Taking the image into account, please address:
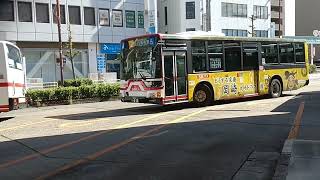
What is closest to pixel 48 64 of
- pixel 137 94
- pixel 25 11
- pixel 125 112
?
pixel 25 11

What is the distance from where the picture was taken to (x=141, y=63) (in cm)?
1817

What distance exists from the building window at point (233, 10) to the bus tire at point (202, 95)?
177 feet

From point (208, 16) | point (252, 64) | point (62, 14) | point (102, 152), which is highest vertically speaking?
point (208, 16)

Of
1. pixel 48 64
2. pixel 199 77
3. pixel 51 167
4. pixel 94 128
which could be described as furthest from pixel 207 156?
pixel 48 64

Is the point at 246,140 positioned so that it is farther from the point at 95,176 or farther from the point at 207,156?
the point at 95,176

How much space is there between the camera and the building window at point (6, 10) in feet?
148

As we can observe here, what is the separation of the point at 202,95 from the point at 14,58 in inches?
304

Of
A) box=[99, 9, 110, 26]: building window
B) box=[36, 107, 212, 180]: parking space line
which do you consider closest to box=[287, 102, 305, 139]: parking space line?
box=[36, 107, 212, 180]: parking space line

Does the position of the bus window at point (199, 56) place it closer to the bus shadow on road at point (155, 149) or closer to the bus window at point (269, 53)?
the bus window at point (269, 53)

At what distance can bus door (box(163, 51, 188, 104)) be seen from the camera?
58.7 feet

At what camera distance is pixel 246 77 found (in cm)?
2120

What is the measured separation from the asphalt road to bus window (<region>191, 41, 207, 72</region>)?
3521mm

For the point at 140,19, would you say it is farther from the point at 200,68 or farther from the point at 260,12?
the point at 200,68

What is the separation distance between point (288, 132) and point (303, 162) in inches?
149
